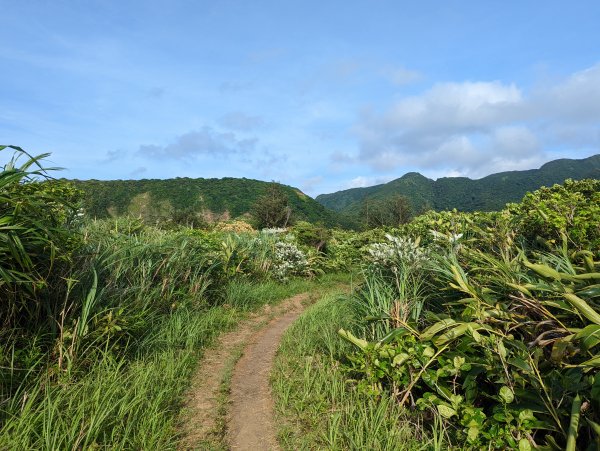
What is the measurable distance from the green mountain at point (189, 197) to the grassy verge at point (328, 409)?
149 feet

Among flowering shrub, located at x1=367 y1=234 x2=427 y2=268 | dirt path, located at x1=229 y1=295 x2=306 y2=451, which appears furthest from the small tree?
flowering shrub, located at x1=367 y1=234 x2=427 y2=268

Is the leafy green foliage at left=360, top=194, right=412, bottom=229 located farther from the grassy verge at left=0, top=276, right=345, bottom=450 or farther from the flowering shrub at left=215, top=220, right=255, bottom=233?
the grassy verge at left=0, top=276, right=345, bottom=450

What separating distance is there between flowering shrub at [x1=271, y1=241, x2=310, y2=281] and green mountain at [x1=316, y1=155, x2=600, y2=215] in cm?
9070

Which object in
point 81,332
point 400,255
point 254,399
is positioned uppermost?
point 400,255

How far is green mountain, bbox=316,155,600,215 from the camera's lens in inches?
4407

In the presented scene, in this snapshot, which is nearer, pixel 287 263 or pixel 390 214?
pixel 287 263

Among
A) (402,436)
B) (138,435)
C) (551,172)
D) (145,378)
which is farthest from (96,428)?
(551,172)

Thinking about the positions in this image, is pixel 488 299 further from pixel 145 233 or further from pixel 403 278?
pixel 145 233

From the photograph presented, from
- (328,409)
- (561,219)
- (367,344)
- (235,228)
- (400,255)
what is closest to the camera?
(328,409)

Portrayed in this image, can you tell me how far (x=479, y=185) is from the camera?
13275cm

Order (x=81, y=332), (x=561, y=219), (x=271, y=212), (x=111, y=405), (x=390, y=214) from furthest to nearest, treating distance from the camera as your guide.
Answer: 1. (x=390, y=214)
2. (x=271, y=212)
3. (x=561, y=219)
4. (x=81, y=332)
5. (x=111, y=405)

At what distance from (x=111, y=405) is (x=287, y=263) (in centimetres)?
875

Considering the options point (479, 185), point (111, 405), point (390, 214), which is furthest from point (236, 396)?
point (479, 185)

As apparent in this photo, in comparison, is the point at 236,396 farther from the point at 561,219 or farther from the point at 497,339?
the point at 561,219
